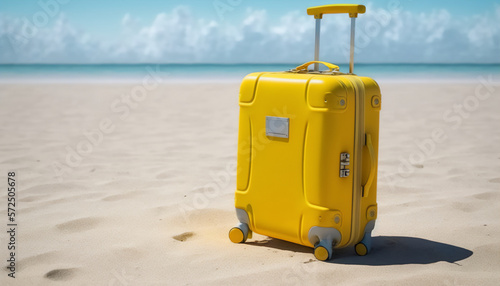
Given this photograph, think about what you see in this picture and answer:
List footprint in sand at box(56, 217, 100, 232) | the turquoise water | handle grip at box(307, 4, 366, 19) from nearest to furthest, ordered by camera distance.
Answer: handle grip at box(307, 4, 366, 19), footprint in sand at box(56, 217, 100, 232), the turquoise water

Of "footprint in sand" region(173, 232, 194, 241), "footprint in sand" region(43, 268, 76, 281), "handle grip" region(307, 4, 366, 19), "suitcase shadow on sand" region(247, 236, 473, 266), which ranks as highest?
"handle grip" region(307, 4, 366, 19)

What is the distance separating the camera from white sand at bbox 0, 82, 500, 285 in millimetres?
2375

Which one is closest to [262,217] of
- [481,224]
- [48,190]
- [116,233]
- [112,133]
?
[116,233]

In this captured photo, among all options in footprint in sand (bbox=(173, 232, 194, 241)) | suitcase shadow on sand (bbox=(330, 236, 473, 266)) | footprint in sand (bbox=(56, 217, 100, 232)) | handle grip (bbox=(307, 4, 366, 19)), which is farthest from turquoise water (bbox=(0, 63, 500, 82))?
suitcase shadow on sand (bbox=(330, 236, 473, 266))

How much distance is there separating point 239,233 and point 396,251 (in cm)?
79

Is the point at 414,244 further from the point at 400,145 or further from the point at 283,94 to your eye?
the point at 400,145

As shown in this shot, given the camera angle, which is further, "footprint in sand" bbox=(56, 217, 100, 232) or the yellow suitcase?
"footprint in sand" bbox=(56, 217, 100, 232)

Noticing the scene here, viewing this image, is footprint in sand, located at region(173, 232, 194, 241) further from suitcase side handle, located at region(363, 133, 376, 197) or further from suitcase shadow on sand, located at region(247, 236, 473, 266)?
suitcase side handle, located at region(363, 133, 376, 197)

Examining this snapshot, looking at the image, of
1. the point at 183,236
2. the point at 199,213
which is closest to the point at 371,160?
the point at 183,236

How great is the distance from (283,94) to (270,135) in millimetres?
214

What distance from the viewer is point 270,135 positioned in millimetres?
2574

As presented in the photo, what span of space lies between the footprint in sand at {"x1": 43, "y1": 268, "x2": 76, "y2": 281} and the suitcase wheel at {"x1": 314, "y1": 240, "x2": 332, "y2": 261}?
111 centimetres

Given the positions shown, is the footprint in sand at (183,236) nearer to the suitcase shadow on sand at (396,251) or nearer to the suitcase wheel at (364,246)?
the suitcase shadow on sand at (396,251)

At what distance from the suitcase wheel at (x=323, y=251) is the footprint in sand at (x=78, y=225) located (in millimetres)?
1330
